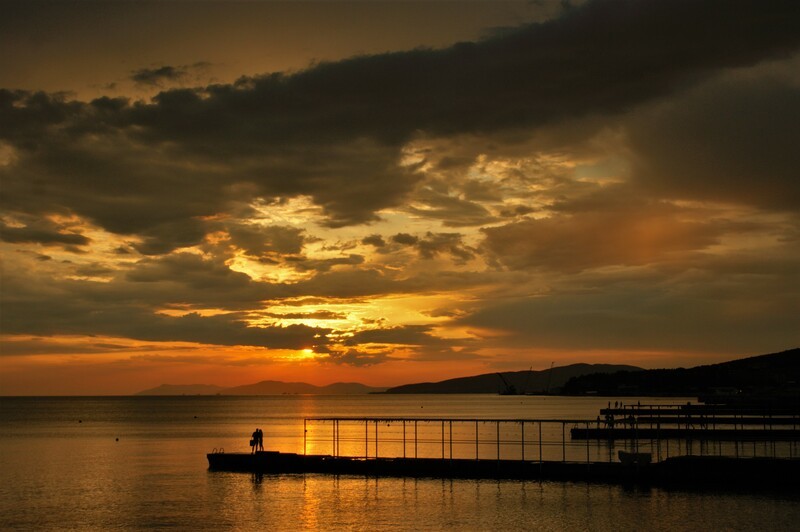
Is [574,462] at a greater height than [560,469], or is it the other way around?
[574,462]

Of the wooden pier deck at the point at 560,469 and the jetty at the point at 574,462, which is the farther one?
the jetty at the point at 574,462

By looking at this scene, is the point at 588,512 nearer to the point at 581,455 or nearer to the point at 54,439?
the point at 581,455

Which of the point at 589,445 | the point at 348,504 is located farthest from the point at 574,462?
the point at 589,445

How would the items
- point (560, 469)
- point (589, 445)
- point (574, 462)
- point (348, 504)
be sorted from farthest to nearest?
point (589, 445), point (574, 462), point (560, 469), point (348, 504)

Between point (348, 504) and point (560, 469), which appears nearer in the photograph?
point (348, 504)

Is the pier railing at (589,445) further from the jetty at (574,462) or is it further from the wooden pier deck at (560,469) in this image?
the wooden pier deck at (560,469)

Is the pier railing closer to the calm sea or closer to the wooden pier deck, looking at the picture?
the wooden pier deck

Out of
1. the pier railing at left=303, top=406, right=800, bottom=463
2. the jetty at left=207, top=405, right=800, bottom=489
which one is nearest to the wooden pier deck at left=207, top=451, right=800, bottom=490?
the jetty at left=207, top=405, right=800, bottom=489

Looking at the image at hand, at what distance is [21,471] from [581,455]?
56.1 metres

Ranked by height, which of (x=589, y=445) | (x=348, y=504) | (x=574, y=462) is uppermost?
(x=574, y=462)

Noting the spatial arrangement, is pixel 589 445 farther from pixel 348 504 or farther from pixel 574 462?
pixel 348 504

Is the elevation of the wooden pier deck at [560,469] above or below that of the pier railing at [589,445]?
above

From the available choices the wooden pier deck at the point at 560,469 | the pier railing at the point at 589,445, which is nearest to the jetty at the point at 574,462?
the wooden pier deck at the point at 560,469

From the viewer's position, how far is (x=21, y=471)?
82.9 m
